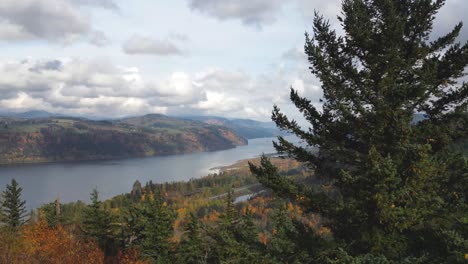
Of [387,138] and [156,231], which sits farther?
[156,231]

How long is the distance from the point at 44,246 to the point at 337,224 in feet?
135

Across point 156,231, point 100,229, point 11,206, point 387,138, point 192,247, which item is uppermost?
point 387,138

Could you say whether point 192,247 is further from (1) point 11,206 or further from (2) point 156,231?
(1) point 11,206

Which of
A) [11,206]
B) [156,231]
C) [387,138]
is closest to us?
[387,138]

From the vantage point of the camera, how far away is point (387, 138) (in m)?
14.2

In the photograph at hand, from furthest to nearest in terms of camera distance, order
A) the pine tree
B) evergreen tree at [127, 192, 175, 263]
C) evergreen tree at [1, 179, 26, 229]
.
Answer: evergreen tree at [1, 179, 26, 229], evergreen tree at [127, 192, 175, 263], the pine tree

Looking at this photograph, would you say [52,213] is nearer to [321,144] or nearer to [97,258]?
[97,258]

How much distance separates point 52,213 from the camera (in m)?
61.4

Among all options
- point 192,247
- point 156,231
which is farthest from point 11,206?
point 192,247

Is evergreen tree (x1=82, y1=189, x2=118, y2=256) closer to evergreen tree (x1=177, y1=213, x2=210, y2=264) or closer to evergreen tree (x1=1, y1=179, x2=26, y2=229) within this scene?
evergreen tree (x1=177, y1=213, x2=210, y2=264)

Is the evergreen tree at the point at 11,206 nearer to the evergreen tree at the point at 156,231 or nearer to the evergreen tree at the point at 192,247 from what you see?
the evergreen tree at the point at 156,231

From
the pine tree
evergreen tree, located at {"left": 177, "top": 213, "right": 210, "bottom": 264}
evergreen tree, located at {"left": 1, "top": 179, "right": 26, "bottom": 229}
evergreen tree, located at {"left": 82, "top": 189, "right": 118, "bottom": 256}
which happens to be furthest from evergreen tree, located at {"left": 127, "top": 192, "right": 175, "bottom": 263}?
the pine tree

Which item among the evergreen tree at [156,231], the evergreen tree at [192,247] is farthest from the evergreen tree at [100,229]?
the evergreen tree at [192,247]

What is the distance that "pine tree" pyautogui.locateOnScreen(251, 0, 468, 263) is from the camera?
43.8 feet
